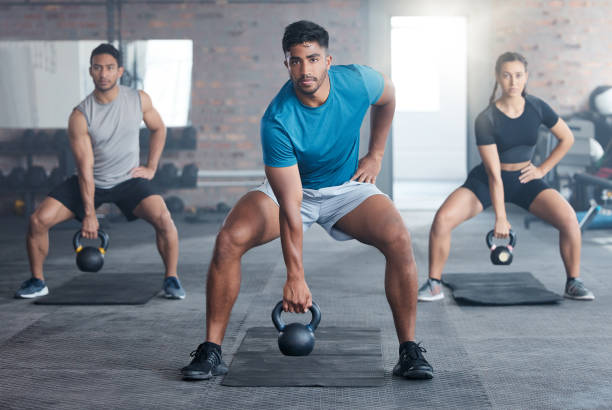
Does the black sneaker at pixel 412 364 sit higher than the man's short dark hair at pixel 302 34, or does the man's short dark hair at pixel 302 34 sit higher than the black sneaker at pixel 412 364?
the man's short dark hair at pixel 302 34

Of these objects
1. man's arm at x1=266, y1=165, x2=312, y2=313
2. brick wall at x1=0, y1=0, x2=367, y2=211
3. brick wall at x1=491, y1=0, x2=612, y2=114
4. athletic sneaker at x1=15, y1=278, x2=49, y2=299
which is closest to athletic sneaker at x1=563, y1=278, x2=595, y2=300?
man's arm at x1=266, y1=165, x2=312, y2=313

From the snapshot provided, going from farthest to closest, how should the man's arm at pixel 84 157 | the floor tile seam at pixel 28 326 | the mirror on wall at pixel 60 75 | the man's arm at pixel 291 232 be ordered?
the mirror on wall at pixel 60 75 → the man's arm at pixel 84 157 → the floor tile seam at pixel 28 326 → the man's arm at pixel 291 232

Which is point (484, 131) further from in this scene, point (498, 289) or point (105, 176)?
point (105, 176)

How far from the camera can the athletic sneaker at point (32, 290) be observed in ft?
11.6

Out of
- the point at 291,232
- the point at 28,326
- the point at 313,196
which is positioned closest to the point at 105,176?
the point at 28,326

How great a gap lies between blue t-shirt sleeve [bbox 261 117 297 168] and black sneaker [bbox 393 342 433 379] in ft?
2.31

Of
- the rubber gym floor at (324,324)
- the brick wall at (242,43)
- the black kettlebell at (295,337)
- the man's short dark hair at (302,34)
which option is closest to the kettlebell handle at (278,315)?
the black kettlebell at (295,337)

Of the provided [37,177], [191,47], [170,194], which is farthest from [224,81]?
[37,177]

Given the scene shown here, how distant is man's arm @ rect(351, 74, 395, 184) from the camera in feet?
8.15

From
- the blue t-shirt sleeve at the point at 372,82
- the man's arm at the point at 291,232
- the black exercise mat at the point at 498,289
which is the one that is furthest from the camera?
the black exercise mat at the point at 498,289

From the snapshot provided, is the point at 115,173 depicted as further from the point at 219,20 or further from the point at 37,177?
the point at 219,20

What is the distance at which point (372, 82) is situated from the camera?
2.37 meters

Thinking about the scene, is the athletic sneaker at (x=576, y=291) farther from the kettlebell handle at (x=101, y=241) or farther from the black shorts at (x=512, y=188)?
the kettlebell handle at (x=101, y=241)

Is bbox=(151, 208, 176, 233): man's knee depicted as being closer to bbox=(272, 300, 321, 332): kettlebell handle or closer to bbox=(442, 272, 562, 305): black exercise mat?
bbox=(442, 272, 562, 305): black exercise mat
